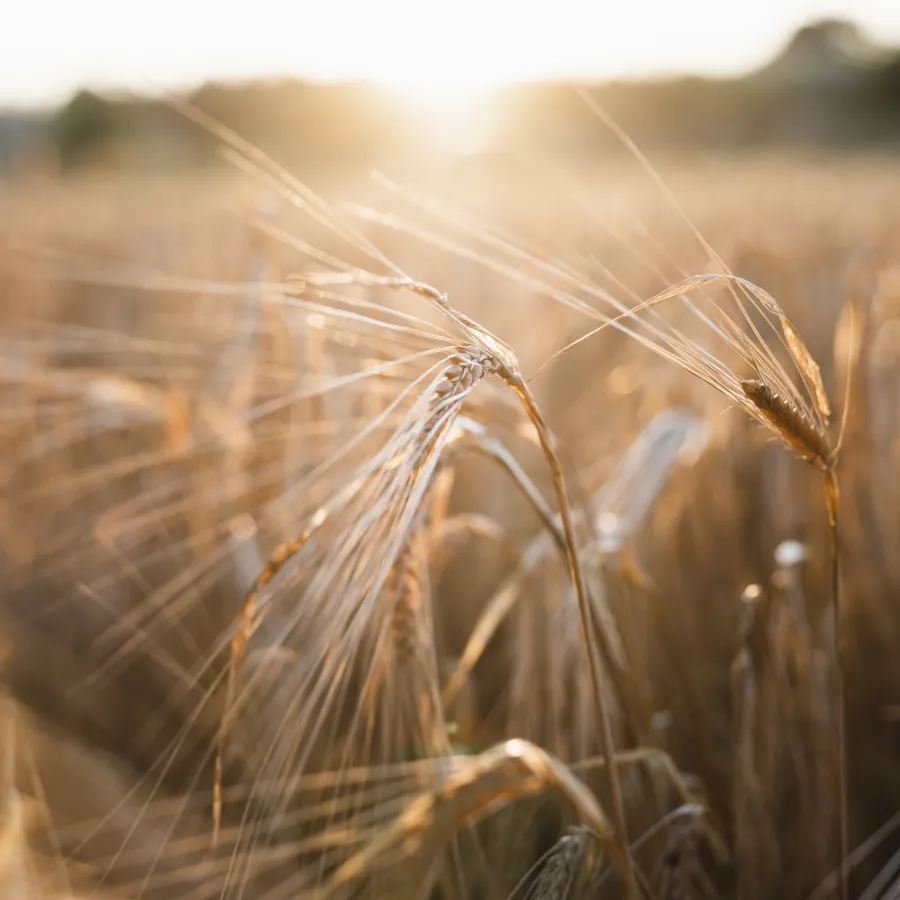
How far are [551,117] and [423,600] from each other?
53.0 feet

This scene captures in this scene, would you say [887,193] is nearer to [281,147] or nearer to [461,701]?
[461,701]

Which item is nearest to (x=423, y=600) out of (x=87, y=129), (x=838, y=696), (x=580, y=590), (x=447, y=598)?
(x=580, y=590)

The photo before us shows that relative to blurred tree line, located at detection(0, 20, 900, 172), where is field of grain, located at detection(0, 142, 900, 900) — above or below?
below

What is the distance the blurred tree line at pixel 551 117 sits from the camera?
47.9ft

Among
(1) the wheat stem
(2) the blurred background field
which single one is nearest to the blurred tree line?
(2) the blurred background field

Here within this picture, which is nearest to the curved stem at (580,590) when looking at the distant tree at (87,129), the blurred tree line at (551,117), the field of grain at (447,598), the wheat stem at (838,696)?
the field of grain at (447,598)

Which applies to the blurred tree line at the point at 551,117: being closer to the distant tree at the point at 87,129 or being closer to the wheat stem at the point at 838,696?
the distant tree at the point at 87,129

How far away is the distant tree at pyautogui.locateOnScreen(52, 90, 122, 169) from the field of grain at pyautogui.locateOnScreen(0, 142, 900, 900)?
1488cm

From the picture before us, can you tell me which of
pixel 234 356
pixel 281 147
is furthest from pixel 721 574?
pixel 281 147

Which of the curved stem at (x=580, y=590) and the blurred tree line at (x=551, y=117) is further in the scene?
the blurred tree line at (x=551, y=117)

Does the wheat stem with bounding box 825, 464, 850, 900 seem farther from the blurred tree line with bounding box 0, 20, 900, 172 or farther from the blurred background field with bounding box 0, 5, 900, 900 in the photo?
the blurred tree line with bounding box 0, 20, 900, 172

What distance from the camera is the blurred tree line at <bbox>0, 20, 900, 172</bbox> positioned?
14.6 m

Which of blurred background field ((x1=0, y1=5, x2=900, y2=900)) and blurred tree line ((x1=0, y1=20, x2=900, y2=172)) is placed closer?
blurred background field ((x1=0, y1=5, x2=900, y2=900))

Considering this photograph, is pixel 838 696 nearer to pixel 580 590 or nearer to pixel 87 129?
pixel 580 590
